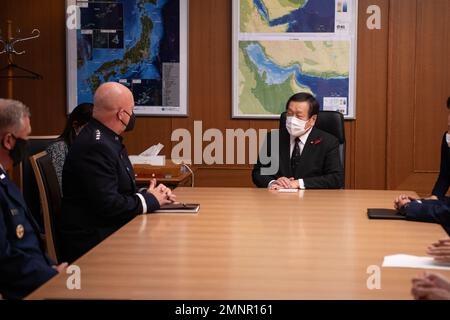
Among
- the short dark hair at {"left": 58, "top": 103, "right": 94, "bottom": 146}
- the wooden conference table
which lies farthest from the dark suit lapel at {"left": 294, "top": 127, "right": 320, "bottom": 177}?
the short dark hair at {"left": 58, "top": 103, "right": 94, "bottom": 146}

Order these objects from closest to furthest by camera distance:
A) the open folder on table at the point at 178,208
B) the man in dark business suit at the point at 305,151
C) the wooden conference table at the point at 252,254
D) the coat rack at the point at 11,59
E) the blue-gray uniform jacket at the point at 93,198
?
the wooden conference table at the point at 252,254
the blue-gray uniform jacket at the point at 93,198
the open folder on table at the point at 178,208
the man in dark business suit at the point at 305,151
the coat rack at the point at 11,59

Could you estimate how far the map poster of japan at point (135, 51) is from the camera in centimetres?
600

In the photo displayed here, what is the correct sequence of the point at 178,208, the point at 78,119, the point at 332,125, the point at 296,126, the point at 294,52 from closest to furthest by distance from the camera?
the point at 178,208 → the point at 78,119 → the point at 296,126 → the point at 332,125 → the point at 294,52

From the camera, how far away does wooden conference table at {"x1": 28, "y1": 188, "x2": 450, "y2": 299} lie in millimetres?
1899

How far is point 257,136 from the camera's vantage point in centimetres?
601

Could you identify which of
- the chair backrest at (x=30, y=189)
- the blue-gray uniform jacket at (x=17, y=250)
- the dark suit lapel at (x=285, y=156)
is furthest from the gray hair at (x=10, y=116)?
the dark suit lapel at (x=285, y=156)

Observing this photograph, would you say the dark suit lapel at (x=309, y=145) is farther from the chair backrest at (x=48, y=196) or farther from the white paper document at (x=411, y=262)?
the white paper document at (x=411, y=262)

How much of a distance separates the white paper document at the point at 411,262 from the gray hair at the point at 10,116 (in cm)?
140

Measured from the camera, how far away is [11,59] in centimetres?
599

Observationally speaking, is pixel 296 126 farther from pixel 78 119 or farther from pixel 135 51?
pixel 135 51

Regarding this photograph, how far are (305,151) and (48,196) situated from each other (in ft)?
6.16

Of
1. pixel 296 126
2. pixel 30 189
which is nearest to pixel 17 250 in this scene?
pixel 30 189
